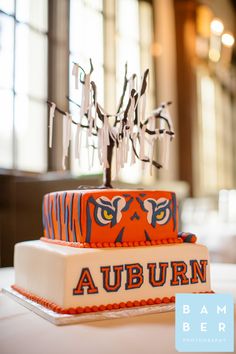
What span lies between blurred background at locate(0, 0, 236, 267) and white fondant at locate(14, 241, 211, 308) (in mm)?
1541

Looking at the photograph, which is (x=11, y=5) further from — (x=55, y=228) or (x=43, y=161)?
(x=55, y=228)

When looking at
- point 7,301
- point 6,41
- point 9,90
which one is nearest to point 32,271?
point 7,301

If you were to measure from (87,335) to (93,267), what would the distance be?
1.11ft

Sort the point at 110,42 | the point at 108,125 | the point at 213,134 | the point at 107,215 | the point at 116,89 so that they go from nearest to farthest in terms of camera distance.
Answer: the point at 107,215
the point at 108,125
the point at 110,42
the point at 116,89
the point at 213,134

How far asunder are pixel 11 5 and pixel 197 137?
12.5 ft

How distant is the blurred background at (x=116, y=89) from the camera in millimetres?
3961

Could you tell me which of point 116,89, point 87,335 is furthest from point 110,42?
point 87,335

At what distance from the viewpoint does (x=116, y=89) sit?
229 inches

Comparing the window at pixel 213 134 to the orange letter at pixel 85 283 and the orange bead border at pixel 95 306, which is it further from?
the orange letter at pixel 85 283

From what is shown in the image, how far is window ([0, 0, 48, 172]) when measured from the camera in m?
4.19

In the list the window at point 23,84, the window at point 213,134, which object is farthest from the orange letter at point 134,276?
the window at point 213,134

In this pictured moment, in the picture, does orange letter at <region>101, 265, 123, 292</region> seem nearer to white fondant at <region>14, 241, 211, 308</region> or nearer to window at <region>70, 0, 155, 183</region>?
white fondant at <region>14, 241, 211, 308</region>

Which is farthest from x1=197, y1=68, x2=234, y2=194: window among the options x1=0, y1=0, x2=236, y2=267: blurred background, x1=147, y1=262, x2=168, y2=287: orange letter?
x1=147, y1=262, x2=168, y2=287: orange letter

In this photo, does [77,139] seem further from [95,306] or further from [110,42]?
[110,42]
